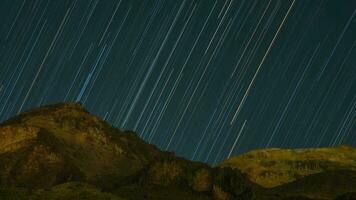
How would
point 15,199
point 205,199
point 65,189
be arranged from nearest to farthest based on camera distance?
point 15,199 < point 65,189 < point 205,199

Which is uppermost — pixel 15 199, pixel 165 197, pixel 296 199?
Result: pixel 296 199

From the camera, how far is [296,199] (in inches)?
7594

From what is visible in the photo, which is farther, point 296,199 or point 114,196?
point 296,199

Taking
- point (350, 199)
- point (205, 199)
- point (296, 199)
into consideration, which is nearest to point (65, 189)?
Answer: point (205, 199)

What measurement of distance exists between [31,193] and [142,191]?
40.1 meters

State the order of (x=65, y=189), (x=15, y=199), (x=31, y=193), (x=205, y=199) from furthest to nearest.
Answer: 1. (x=205, y=199)
2. (x=65, y=189)
3. (x=31, y=193)
4. (x=15, y=199)

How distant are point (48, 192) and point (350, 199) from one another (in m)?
89.2

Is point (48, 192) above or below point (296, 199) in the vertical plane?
below

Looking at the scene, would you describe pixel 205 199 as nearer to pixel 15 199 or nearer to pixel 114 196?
pixel 114 196

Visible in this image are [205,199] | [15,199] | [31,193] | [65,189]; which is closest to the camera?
[15,199]

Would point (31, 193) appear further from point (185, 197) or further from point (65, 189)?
point (185, 197)

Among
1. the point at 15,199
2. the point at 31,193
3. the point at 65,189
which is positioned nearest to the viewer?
the point at 15,199

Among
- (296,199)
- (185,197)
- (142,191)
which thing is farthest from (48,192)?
(296,199)

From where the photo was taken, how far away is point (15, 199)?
515 feet
